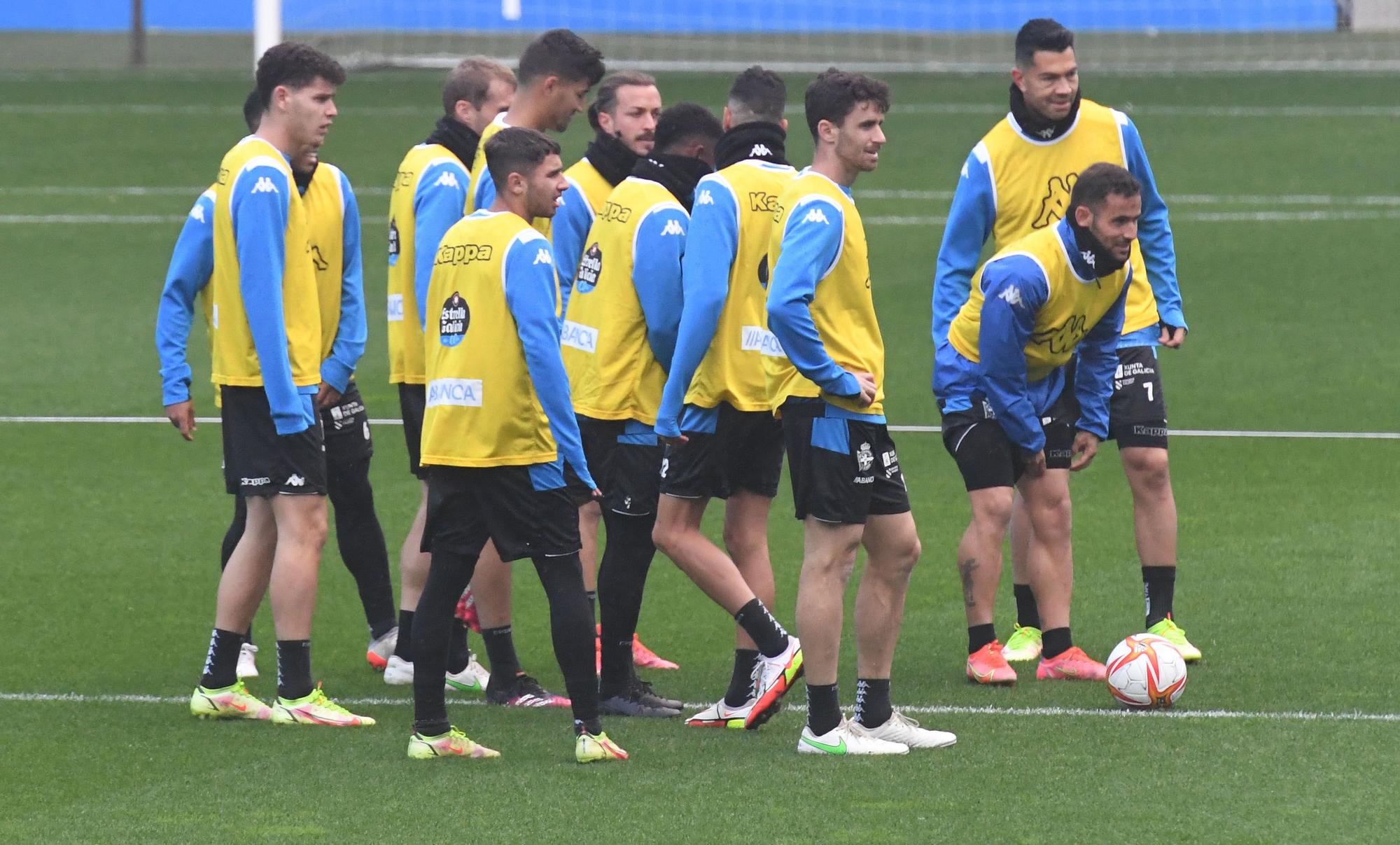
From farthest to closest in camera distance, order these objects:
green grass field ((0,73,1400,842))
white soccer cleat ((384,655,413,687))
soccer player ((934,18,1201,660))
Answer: soccer player ((934,18,1201,660)) → white soccer cleat ((384,655,413,687)) → green grass field ((0,73,1400,842))

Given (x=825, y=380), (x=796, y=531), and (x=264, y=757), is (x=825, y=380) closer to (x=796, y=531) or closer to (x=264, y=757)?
(x=264, y=757)

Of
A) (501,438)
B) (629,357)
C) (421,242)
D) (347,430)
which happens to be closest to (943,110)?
(347,430)

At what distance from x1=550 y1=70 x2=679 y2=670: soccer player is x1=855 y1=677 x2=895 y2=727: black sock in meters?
1.15

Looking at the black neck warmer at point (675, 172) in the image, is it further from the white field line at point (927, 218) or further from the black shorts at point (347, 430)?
the white field line at point (927, 218)

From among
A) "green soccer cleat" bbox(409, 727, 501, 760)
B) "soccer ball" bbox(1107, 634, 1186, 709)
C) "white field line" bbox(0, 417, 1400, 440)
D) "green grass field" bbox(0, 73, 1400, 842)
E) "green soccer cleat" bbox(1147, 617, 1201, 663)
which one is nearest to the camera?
"green grass field" bbox(0, 73, 1400, 842)

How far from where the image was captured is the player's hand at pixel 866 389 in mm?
6074

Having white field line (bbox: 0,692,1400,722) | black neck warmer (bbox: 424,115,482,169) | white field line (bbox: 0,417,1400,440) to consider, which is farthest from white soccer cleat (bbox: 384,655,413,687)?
white field line (bbox: 0,417,1400,440)

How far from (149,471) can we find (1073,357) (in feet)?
19.0

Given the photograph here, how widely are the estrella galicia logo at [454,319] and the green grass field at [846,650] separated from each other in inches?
52.4

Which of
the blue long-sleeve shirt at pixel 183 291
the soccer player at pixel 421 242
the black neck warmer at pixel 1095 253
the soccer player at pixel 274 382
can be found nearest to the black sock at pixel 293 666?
the soccer player at pixel 274 382

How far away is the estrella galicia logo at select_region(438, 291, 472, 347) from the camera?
6.18 metres

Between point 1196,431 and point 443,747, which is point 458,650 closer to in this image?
point 443,747

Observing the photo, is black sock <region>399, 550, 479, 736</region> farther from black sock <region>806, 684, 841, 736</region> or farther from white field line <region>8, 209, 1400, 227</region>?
white field line <region>8, 209, 1400, 227</region>

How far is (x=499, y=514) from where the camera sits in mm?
6281
